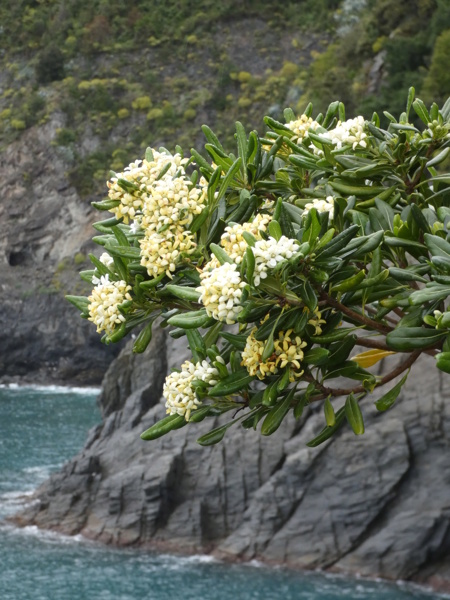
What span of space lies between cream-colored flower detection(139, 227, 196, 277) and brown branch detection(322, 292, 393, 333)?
637mm

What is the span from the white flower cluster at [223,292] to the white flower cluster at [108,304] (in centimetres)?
70

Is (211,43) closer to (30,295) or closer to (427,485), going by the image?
(30,295)

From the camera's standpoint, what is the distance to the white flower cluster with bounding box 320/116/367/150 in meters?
4.21

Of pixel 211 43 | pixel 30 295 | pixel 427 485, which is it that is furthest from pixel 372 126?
pixel 211 43

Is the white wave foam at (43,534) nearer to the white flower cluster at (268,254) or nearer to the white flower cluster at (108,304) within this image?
the white flower cluster at (108,304)

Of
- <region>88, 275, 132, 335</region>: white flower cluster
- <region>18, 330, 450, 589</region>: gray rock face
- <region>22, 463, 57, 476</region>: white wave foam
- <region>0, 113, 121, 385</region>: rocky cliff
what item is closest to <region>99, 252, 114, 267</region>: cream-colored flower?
<region>88, 275, 132, 335</region>: white flower cluster

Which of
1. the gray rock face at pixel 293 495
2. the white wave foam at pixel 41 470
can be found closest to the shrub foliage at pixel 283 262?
the gray rock face at pixel 293 495

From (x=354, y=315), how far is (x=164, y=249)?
0.85 meters

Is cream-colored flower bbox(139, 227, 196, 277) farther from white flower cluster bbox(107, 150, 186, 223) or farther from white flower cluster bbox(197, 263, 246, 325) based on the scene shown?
white flower cluster bbox(197, 263, 246, 325)

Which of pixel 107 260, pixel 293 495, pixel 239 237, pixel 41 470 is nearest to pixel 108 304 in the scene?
pixel 107 260

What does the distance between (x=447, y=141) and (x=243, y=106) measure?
1819 inches

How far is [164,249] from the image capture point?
12.3 ft

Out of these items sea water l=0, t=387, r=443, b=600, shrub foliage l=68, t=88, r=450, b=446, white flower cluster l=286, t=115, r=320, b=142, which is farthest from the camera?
sea water l=0, t=387, r=443, b=600

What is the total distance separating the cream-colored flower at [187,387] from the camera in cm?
388
